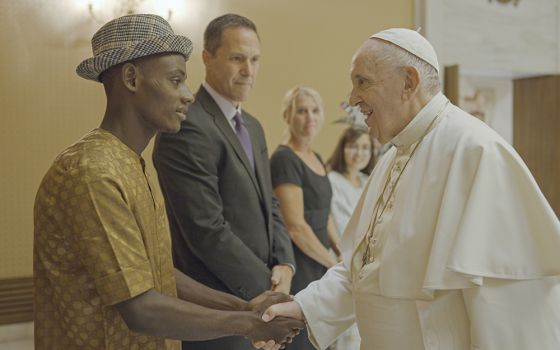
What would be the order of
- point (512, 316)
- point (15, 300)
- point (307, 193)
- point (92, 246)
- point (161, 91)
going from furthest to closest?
1. point (15, 300)
2. point (307, 193)
3. point (161, 91)
4. point (512, 316)
5. point (92, 246)

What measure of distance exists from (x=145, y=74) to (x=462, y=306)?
1265 millimetres

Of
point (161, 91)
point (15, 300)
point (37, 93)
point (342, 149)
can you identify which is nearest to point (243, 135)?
point (161, 91)

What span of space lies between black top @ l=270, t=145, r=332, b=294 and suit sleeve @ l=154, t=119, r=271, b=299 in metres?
1.13

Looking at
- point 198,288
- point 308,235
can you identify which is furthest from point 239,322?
point 308,235

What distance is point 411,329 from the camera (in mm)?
2357

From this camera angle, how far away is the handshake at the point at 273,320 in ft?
8.18

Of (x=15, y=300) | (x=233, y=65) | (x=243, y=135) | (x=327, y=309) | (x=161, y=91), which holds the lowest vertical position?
(x=15, y=300)

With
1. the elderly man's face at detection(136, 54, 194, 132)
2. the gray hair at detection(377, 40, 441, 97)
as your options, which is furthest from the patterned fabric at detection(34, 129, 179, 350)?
the gray hair at detection(377, 40, 441, 97)

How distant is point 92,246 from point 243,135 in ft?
4.93

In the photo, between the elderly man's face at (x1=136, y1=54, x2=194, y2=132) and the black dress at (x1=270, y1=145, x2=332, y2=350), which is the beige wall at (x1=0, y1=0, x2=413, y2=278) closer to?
the black dress at (x1=270, y1=145, x2=332, y2=350)

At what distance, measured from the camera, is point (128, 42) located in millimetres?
2158

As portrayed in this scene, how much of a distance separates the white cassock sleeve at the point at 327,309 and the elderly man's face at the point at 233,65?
107 cm

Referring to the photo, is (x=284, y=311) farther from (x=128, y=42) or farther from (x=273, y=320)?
(x=128, y=42)

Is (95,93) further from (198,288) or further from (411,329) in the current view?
(411,329)
